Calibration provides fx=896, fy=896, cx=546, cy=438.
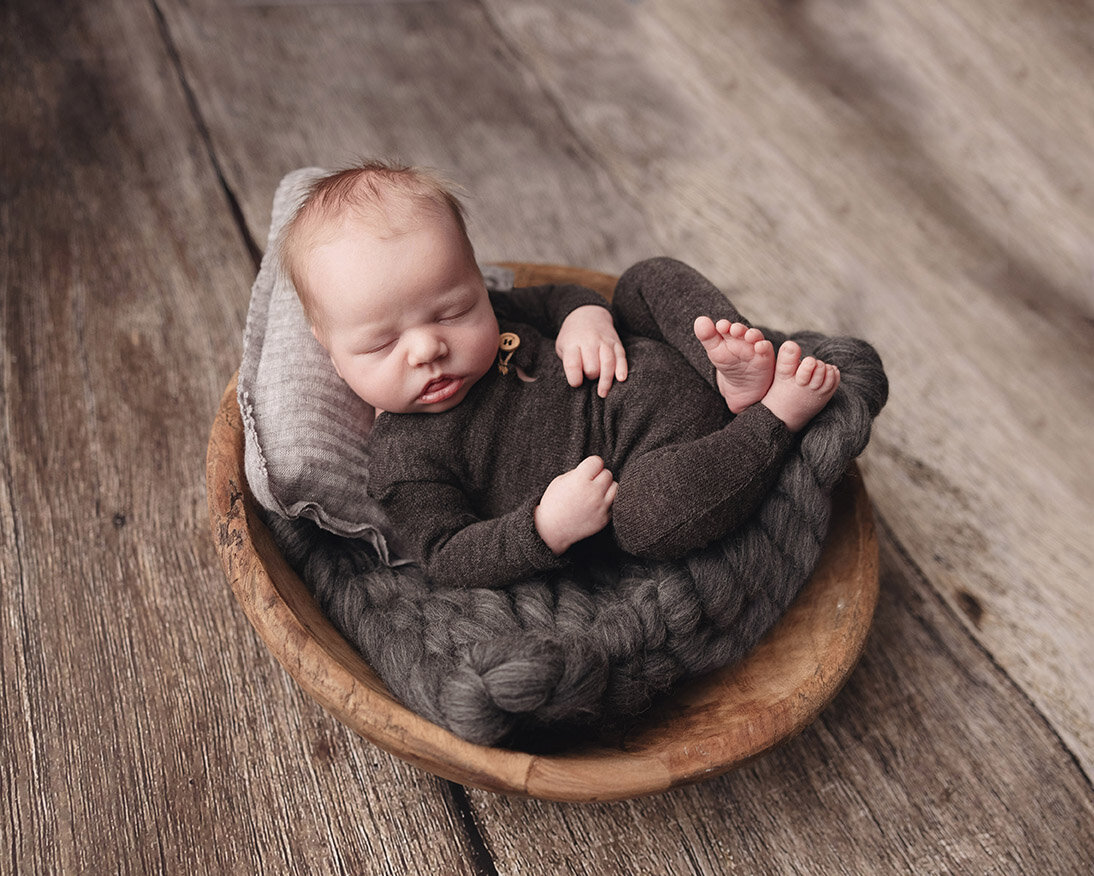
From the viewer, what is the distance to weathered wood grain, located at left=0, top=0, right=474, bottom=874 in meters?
0.99

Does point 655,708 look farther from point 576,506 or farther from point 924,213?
point 924,213

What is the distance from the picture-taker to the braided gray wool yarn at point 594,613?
86 cm

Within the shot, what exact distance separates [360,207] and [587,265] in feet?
2.28

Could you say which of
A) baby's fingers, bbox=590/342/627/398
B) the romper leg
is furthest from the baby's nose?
the romper leg

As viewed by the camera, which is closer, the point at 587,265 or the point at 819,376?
the point at 819,376

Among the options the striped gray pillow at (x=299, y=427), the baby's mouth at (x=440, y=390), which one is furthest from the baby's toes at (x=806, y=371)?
the striped gray pillow at (x=299, y=427)

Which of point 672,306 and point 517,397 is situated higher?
point 672,306

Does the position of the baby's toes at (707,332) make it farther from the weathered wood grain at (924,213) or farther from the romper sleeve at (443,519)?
the weathered wood grain at (924,213)

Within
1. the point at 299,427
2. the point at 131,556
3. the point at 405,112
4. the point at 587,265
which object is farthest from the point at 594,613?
the point at 405,112

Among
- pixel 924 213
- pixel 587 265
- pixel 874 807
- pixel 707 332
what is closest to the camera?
pixel 707 332

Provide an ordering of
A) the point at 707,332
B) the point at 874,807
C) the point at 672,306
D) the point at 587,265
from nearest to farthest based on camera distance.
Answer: the point at 707,332 → the point at 874,807 → the point at 672,306 → the point at 587,265

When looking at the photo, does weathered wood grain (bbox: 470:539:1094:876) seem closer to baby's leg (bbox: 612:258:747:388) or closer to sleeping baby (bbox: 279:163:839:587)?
sleeping baby (bbox: 279:163:839:587)

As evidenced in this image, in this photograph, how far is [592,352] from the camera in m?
1.12

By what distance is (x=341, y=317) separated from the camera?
3.25 feet
